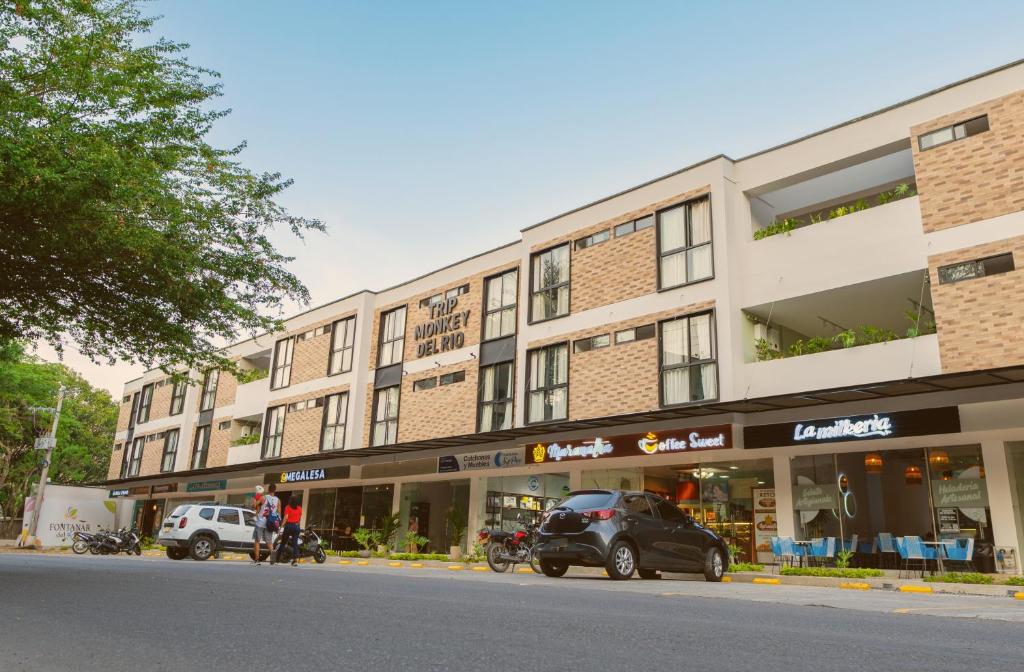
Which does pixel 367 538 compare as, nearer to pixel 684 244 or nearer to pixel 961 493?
pixel 684 244

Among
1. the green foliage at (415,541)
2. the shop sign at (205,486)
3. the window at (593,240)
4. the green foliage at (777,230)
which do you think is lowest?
the green foliage at (415,541)

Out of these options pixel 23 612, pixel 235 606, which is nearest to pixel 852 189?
pixel 235 606

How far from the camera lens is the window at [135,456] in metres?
47.3

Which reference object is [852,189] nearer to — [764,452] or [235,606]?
[764,452]

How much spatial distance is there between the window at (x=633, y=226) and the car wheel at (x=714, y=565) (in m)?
10.4

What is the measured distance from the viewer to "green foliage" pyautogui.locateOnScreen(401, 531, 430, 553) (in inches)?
1118

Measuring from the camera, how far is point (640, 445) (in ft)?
68.2

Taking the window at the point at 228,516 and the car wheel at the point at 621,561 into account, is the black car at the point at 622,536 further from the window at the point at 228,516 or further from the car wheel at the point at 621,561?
the window at the point at 228,516

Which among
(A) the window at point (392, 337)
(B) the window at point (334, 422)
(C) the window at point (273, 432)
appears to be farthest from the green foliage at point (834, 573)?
(C) the window at point (273, 432)

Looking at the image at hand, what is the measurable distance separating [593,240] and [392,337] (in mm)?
10814

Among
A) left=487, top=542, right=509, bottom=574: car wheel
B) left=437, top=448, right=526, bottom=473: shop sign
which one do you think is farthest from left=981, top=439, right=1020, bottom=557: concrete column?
left=437, top=448, right=526, bottom=473: shop sign

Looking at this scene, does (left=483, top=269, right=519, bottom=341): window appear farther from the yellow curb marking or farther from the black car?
the yellow curb marking

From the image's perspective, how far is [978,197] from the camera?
16.6 m

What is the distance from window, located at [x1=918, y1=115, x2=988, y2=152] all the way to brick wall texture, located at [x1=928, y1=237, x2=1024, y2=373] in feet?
8.92
